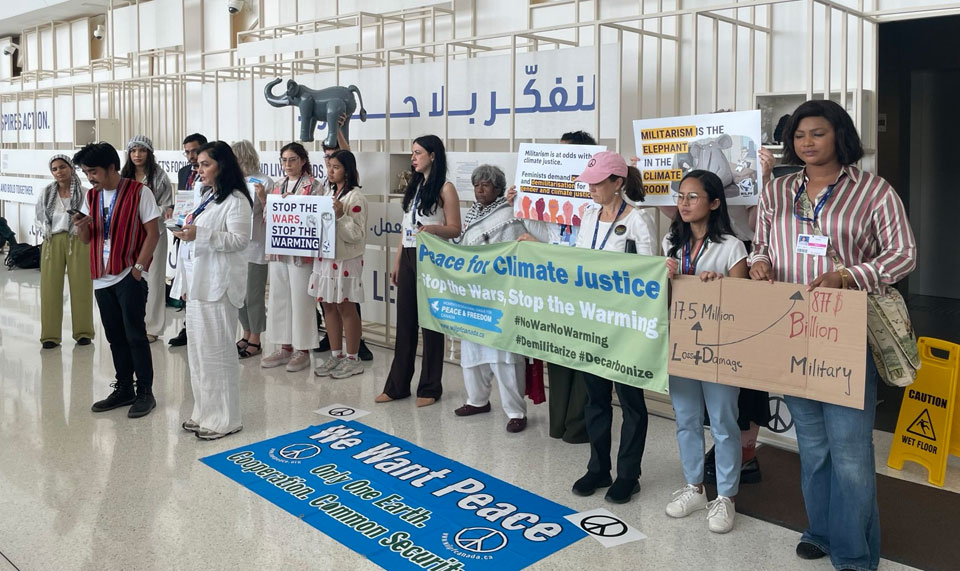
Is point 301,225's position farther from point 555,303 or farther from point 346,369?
point 555,303

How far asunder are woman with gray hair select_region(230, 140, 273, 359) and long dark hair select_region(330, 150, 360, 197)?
0.72 metres

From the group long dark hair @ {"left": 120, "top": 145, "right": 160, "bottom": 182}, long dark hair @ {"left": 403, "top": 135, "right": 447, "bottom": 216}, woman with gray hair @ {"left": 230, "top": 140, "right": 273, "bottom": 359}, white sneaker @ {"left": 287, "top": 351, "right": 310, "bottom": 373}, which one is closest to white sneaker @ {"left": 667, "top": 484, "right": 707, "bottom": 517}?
long dark hair @ {"left": 403, "top": 135, "right": 447, "bottom": 216}

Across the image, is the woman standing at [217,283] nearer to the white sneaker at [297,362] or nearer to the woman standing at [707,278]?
the white sneaker at [297,362]

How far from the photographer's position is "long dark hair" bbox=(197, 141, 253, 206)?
4.30 meters

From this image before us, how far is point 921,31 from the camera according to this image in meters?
7.33

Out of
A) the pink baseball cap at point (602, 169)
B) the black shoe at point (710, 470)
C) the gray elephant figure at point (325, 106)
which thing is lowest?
the black shoe at point (710, 470)

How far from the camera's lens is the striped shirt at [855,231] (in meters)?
2.75

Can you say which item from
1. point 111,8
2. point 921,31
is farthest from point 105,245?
point 111,8

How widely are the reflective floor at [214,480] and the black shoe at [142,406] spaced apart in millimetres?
57

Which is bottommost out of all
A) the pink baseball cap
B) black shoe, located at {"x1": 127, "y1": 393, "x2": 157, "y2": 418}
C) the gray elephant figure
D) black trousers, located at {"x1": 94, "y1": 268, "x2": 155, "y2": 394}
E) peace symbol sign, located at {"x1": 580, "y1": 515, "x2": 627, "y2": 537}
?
peace symbol sign, located at {"x1": 580, "y1": 515, "x2": 627, "y2": 537}

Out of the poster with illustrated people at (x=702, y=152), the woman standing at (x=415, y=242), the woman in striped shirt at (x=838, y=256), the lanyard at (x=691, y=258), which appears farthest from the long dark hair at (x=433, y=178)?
the woman in striped shirt at (x=838, y=256)

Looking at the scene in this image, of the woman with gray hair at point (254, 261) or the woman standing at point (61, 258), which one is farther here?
the woman standing at point (61, 258)

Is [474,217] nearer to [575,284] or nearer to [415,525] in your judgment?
[575,284]

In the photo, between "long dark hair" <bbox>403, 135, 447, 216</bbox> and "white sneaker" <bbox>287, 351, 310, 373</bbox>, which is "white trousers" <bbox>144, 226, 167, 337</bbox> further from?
"long dark hair" <bbox>403, 135, 447, 216</bbox>
